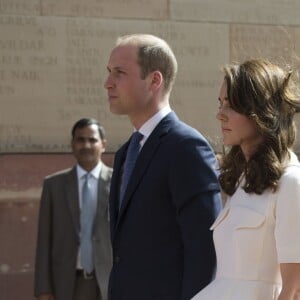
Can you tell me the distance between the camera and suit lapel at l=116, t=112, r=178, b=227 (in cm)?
391

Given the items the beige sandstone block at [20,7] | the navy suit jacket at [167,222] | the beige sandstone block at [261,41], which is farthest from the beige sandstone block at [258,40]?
the navy suit jacket at [167,222]

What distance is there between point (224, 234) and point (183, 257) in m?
0.63

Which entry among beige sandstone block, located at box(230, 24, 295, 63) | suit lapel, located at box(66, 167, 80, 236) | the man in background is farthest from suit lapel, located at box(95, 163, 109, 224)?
beige sandstone block, located at box(230, 24, 295, 63)

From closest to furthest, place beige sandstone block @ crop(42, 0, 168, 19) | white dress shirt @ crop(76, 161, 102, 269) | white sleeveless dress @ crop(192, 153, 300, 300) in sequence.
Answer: white sleeveless dress @ crop(192, 153, 300, 300) → white dress shirt @ crop(76, 161, 102, 269) → beige sandstone block @ crop(42, 0, 168, 19)

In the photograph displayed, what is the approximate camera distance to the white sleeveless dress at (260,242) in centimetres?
303

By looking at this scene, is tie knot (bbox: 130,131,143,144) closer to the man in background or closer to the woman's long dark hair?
the woman's long dark hair

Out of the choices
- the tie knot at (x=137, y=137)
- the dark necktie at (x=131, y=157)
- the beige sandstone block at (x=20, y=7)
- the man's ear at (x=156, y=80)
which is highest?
the man's ear at (x=156, y=80)

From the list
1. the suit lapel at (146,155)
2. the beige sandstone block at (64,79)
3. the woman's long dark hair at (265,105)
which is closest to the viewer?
the woman's long dark hair at (265,105)

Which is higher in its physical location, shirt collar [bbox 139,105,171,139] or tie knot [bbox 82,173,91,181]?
shirt collar [bbox 139,105,171,139]

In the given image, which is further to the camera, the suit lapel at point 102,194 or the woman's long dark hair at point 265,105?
the suit lapel at point 102,194

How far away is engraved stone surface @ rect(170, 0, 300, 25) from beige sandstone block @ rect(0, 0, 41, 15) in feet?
4.05

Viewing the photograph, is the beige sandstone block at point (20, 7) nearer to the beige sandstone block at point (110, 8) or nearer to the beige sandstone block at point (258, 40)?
the beige sandstone block at point (110, 8)

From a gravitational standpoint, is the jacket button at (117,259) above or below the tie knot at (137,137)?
below

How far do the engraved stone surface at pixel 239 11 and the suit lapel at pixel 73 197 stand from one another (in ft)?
7.33
